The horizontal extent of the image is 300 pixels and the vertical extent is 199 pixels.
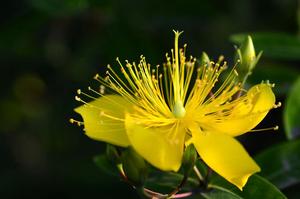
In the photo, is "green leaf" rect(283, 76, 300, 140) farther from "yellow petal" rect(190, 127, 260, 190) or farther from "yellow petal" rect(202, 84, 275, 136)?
"yellow petal" rect(190, 127, 260, 190)

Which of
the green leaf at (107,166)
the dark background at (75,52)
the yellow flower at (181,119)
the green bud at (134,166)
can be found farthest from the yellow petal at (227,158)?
the dark background at (75,52)

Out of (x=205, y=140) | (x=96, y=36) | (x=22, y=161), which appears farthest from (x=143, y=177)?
(x=22, y=161)

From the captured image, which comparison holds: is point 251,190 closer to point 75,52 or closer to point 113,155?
point 113,155

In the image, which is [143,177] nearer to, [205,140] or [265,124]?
[205,140]

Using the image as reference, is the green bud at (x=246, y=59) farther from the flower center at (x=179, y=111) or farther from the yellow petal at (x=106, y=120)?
the yellow petal at (x=106, y=120)

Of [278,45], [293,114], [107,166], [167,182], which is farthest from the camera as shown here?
[278,45]

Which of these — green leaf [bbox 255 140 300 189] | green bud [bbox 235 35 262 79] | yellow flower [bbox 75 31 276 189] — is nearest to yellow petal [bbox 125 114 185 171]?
yellow flower [bbox 75 31 276 189]

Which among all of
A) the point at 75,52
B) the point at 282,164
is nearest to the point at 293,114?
the point at 282,164
